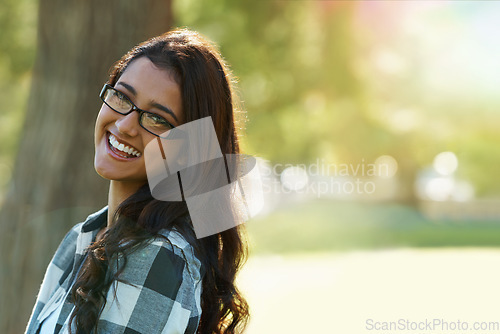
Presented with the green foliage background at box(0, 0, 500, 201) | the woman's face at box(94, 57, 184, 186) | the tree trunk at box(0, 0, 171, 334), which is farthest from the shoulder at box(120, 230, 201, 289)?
the green foliage background at box(0, 0, 500, 201)

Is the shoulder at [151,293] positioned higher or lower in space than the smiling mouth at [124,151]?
lower

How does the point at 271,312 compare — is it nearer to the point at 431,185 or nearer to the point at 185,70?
the point at 185,70

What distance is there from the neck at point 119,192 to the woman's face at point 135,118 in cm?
3

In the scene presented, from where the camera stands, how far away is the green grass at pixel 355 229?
50.0ft

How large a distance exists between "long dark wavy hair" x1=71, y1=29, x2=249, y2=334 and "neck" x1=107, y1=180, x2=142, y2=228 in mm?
92

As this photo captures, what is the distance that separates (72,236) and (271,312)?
578 centimetres

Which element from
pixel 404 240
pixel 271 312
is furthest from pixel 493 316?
pixel 404 240

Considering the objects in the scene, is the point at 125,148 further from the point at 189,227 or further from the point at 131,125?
the point at 189,227

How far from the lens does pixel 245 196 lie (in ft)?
6.84

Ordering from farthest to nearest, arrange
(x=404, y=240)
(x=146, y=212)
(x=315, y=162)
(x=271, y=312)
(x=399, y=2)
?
(x=315, y=162), (x=399, y=2), (x=404, y=240), (x=271, y=312), (x=146, y=212)

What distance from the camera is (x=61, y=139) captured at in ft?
12.7

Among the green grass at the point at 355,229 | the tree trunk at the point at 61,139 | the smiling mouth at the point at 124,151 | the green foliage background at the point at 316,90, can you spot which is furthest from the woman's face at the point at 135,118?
the green grass at the point at 355,229

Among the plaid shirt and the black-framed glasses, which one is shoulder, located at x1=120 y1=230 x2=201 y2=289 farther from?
the black-framed glasses

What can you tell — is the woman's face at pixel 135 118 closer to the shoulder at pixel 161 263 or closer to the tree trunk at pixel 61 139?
the shoulder at pixel 161 263
